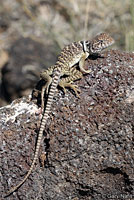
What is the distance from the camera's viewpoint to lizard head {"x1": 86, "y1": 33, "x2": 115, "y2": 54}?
4.56 metres

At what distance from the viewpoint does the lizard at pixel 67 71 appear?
373cm

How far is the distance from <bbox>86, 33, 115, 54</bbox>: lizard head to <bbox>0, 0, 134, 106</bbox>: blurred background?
110 inches

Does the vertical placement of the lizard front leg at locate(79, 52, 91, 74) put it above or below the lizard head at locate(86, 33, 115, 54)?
below

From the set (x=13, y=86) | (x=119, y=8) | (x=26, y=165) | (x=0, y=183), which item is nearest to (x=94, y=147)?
(x=26, y=165)

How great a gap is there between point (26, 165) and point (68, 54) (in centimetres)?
175

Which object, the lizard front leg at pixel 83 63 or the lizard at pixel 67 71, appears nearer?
the lizard at pixel 67 71

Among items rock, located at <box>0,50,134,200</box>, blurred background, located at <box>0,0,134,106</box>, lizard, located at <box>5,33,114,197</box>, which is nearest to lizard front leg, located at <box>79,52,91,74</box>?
lizard, located at <box>5,33,114,197</box>

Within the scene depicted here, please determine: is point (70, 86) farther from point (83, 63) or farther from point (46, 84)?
point (83, 63)

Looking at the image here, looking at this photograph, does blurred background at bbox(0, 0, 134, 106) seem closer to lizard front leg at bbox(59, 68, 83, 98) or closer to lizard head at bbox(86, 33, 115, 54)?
lizard head at bbox(86, 33, 115, 54)

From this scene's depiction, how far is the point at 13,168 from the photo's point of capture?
3.76 meters

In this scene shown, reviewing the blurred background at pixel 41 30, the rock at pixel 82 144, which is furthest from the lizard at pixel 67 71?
the blurred background at pixel 41 30

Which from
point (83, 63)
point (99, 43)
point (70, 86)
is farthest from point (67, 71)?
point (99, 43)

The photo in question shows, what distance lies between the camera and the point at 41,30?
10469mm

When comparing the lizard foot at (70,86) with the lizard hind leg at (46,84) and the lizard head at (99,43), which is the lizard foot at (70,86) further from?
the lizard head at (99,43)
